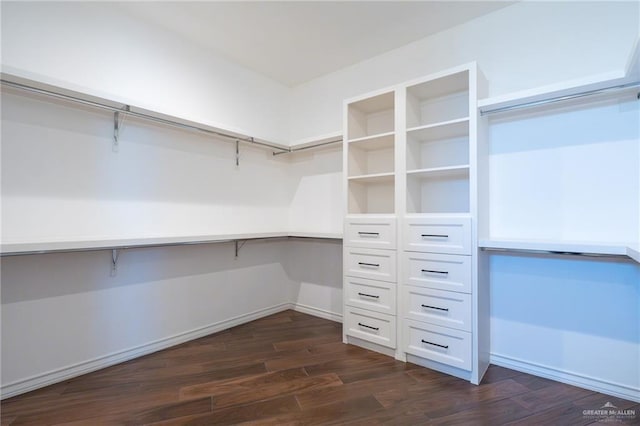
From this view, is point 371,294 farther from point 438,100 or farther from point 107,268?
point 107,268

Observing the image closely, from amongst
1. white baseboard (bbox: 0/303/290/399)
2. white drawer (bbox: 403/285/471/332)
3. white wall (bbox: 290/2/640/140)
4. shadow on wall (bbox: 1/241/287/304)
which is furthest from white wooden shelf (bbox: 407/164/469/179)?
white baseboard (bbox: 0/303/290/399)

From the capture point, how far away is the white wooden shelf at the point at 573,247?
4.81ft

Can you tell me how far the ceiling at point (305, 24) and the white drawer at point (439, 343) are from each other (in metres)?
2.36

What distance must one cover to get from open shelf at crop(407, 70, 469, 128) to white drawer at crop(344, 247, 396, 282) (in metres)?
1.04

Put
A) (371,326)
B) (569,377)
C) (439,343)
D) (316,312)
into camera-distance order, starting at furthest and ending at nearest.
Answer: (316,312) → (371,326) → (439,343) → (569,377)

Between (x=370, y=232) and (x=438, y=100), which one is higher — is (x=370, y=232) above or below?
below

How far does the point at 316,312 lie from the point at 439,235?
5.80ft

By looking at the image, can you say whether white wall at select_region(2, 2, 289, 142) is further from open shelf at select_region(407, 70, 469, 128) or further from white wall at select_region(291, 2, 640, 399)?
white wall at select_region(291, 2, 640, 399)

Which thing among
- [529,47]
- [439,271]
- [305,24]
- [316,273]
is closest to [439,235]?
[439,271]

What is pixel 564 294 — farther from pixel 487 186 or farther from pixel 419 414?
pixel 419 414

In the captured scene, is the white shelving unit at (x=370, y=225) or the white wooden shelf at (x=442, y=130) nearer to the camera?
the white wooden shelf at (x=442, y=130)

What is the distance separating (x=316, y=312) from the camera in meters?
3.25

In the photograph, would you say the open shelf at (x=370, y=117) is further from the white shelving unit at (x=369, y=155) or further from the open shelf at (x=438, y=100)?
the open shelf at (x=438, y=100)

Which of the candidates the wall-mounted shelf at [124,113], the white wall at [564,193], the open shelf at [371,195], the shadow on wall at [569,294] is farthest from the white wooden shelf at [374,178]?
the shadow on wall at [569,294]
